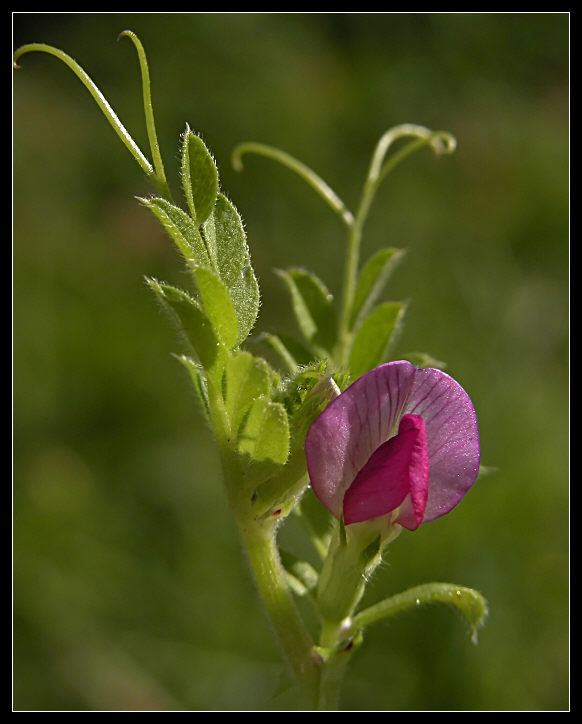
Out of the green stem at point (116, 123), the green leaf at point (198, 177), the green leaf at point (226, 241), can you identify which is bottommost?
the green leaf at point (226, 241)

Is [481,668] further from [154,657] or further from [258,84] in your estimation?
[258,84]

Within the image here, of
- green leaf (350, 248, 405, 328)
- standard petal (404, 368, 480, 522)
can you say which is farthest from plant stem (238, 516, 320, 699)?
green leaf (350, 248, 405, 328)

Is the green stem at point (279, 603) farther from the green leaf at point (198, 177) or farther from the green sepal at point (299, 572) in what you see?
the green leaf at point (198, 177)

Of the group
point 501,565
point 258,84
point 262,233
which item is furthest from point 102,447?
point 258,84

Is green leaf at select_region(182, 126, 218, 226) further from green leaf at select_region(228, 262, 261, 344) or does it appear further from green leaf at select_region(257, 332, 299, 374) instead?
green leaf at select_region(257, 332, 299, 374)

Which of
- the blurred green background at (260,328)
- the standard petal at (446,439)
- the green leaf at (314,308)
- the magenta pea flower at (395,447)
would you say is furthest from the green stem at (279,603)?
the blurred green background at (260,328)

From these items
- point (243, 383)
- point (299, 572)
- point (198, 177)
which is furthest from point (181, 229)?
point (299, 572)
